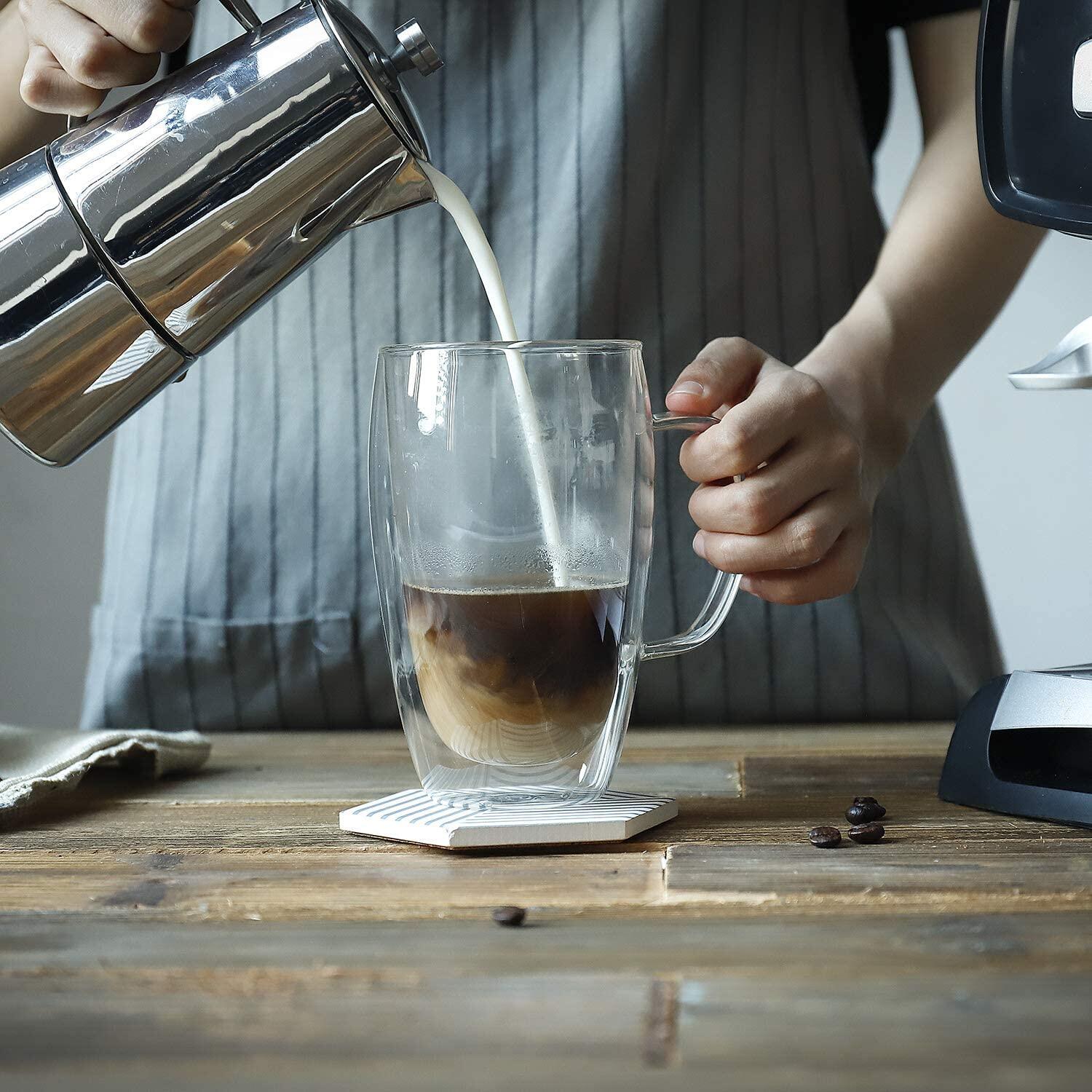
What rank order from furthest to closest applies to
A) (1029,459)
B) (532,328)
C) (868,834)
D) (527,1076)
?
(1029,459)
(532,328)
(868,834)
(527,1076)

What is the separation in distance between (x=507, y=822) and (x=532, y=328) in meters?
0.47

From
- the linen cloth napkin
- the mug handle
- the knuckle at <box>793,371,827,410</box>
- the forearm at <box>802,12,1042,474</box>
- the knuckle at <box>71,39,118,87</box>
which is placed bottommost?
the linen cloth napkin

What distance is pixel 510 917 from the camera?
428mm

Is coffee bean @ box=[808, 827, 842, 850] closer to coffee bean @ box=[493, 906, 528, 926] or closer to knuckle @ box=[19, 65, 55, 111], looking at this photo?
coffee bean @ box=[493, 906, 528, 926]

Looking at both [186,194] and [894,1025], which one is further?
[186,194]

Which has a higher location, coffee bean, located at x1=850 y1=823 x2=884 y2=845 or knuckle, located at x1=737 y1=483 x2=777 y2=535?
knuckle, located at x1=737 y1=483 x2=777 y2=535

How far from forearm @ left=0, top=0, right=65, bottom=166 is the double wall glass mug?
1.22 feet

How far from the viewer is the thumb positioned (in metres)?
0.64

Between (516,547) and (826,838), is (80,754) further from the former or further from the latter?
(826,838)

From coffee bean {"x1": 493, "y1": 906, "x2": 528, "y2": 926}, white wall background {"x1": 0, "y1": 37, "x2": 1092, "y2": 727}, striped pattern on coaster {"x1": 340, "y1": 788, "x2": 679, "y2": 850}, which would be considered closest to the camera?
coffee bean {"x1": 493, "y1": 906, "x2": 528, "y2": 926}

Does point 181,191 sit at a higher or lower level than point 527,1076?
higher

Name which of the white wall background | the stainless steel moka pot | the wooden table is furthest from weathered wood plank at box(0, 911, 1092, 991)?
the white wall background

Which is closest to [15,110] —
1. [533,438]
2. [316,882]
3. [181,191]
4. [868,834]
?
[181,191]

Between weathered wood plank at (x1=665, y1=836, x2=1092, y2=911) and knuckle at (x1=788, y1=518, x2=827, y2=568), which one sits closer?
weathered wood plank at (x1=665, y1=836, x2=1092, y2=911)
